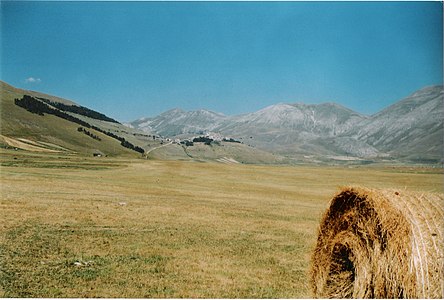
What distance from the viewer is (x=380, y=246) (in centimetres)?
777

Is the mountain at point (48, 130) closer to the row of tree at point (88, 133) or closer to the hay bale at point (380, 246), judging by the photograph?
the row of tree at point (88, 133)

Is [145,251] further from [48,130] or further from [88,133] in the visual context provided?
[88,133]

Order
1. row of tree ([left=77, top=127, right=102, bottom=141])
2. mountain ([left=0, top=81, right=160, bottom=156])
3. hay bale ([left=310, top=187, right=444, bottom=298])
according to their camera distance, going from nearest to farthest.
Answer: hay bale ([left=310, top=187, right=444, bottom=298]) → mountain ([left=0, top=81, right=160, bottom=156]) → row of tree ([left=77, top=127, right=102, bottom=141])

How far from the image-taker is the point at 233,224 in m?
17.4

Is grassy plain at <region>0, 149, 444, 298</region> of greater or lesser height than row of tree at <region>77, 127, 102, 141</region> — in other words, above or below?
below

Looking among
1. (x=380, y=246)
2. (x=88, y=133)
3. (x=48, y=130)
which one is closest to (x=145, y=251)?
(x=380, y=246)

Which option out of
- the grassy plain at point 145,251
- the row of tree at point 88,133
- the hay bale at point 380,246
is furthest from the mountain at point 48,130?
the hay bale at point 380,246

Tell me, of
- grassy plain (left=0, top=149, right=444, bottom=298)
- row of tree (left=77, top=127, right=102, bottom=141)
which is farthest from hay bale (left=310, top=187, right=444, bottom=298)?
row of tree (left=77, top=127, right=102, bottom=141)

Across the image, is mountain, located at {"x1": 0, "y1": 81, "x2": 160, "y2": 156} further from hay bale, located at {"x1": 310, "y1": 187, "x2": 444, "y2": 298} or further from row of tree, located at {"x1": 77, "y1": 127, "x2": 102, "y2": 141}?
hay bale, located at {"x1": 310, "y1": 187, "x2": 444, "y2": 298}

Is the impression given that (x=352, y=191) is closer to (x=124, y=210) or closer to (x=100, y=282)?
(x=100, y=282)

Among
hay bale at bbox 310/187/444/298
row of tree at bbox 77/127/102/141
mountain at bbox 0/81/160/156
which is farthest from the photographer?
row of tree at bbox 77/127/102/141

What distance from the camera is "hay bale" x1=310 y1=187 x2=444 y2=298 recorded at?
6887mm

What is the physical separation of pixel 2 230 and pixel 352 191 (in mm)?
11565

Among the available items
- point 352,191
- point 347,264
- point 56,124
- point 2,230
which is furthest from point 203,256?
point 56,124
